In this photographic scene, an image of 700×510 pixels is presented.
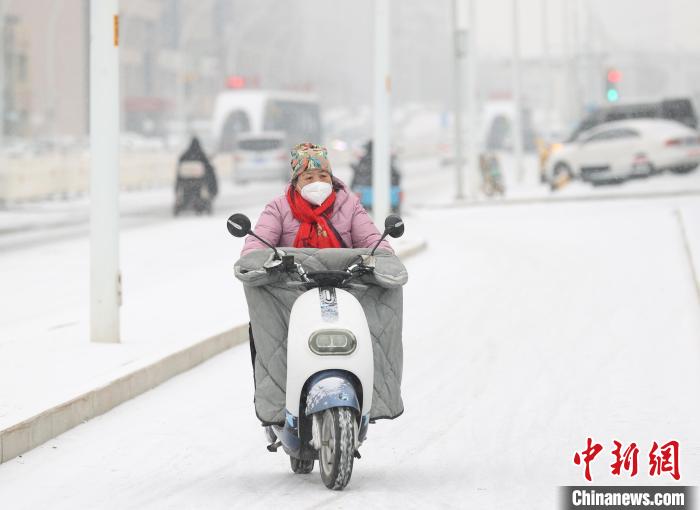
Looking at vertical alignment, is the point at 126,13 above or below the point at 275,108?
above

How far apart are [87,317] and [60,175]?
28113 millimetres

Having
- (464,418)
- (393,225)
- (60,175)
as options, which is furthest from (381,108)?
(60,175)

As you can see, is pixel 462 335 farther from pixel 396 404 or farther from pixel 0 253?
pixel 0 253

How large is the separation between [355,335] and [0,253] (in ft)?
56.5

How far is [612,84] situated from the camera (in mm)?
44031

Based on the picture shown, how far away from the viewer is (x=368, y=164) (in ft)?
98.1

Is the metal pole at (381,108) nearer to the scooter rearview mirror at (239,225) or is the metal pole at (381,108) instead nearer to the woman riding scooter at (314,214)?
the woman riding scooter at (314,214)

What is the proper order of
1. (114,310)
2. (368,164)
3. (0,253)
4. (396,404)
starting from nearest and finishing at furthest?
(396,404), (114,310), (0,253), (368,164)

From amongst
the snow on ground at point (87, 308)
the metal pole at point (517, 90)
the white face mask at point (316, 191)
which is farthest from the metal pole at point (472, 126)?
the white face mask at point (316, 191)

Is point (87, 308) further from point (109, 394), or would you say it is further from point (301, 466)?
point (301, 466)

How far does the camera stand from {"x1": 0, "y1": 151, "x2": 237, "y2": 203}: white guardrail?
3850 centimetres

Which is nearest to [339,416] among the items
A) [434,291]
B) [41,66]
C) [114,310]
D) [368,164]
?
[114,310]

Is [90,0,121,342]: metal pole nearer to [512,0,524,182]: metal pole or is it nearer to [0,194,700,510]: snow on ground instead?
[0,194,700,510]: snow on ground
